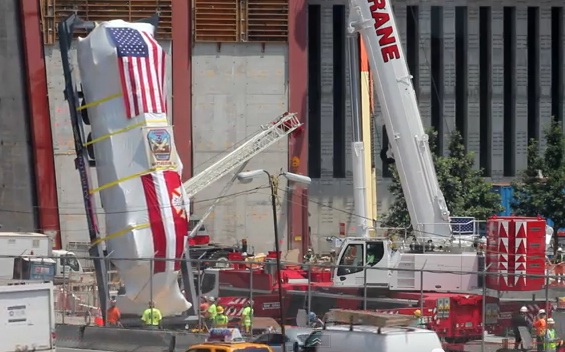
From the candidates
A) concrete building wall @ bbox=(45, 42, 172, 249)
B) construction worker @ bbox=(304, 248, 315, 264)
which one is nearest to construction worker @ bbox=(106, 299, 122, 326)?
construction worker @ bbox=(304, 248, 315, 264)

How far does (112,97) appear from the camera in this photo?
3806 centimetres

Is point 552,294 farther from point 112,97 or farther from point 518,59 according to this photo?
point 518,59

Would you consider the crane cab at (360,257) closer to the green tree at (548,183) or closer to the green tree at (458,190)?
the green tree at (458,190)

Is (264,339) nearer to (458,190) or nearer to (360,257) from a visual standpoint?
(360,257)

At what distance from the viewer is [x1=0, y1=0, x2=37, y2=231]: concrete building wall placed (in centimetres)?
5884

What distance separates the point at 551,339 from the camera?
3259cm

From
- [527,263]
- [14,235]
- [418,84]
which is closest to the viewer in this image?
[527,263]

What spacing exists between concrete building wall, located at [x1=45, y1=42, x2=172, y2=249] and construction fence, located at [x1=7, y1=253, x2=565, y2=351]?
18.8m

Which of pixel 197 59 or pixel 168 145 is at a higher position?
pixel 197 59

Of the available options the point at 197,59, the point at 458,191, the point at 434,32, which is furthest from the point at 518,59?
the point at 197,59

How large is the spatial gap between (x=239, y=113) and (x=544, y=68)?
632 inches

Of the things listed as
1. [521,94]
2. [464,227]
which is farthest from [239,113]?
[464,227]

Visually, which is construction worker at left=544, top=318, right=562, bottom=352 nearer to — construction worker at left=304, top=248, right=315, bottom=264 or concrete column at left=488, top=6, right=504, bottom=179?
construction worker at left=304, top=248, right=315, bottom=264

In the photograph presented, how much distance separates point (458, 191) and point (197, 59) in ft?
42.4
